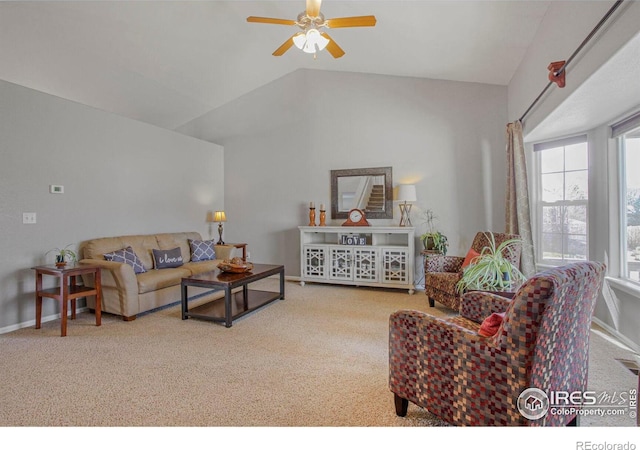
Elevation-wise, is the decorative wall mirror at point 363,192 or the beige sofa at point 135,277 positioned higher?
the decorative wall mirror at point 363,192

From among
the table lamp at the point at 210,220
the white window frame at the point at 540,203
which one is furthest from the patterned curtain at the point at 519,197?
the table lamp at the point at 210,220

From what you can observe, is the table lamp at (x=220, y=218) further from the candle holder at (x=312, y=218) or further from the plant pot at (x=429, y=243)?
the plant pot at (x=429, y=243)

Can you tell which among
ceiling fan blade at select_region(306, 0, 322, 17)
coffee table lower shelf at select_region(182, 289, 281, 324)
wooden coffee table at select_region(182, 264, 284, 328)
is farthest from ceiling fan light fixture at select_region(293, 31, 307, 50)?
coffee table lower shelf at select_region(182, 289, 281, 324)

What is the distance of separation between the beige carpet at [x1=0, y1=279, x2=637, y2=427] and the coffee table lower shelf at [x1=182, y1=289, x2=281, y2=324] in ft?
0.28

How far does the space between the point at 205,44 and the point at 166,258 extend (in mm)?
2793

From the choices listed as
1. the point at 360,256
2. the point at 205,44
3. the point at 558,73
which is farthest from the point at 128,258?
the point at 558,73

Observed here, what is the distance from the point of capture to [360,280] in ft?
16.7

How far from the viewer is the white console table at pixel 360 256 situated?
4.86m

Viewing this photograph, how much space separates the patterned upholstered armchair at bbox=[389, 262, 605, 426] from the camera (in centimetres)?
130

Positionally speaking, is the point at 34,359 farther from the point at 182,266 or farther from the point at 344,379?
the point at 344,379

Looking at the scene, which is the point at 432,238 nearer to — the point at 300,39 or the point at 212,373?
the point at 300,39

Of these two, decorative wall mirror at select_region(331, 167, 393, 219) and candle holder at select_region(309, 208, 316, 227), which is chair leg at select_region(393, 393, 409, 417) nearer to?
decorative wall mirror at select_region(331, 167, 393, 219)

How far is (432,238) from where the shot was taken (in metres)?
4.83

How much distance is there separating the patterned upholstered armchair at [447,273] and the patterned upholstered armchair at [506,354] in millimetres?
1933
